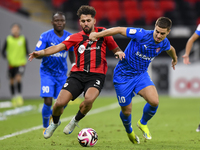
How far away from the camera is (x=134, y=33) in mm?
5887

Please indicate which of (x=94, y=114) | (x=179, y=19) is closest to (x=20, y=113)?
(x=94, y=114)

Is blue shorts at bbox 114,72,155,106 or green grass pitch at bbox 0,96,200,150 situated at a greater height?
blue shorts at bbox 114,72,155,106

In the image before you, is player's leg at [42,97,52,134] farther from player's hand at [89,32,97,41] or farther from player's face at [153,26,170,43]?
player's face at [153,26,170,43]

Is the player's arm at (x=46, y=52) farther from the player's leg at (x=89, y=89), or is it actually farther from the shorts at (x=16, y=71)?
the shorts at (x=16, y=71)

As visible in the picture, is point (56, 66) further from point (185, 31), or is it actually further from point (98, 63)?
point (185, 31)

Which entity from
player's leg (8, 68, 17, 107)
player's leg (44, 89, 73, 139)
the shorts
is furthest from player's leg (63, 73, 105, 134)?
the shorts

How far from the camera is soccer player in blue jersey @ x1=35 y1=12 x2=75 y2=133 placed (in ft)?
23.9

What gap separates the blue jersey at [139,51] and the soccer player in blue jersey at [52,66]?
1.58m

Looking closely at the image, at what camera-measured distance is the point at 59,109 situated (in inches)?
234

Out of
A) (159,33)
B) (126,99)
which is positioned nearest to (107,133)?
(126,99)

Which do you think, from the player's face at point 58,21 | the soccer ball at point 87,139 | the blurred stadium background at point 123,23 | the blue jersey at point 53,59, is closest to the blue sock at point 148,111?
the soccer ball at point 87,139

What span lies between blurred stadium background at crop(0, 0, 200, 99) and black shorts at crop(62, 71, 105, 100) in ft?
36.3

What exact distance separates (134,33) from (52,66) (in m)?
2.20

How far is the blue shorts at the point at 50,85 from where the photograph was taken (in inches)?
286
